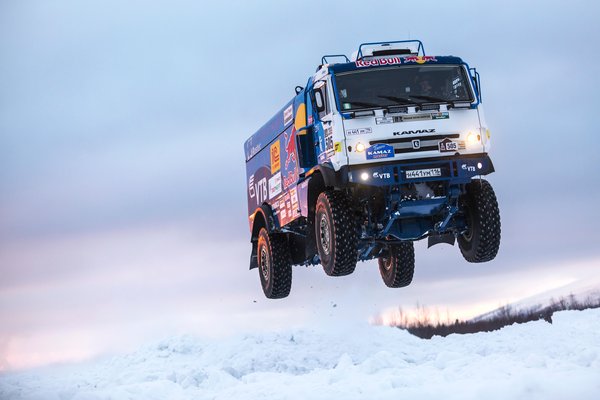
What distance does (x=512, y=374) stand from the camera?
35.7 meters

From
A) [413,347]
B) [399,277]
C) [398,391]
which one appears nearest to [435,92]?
[399,277]

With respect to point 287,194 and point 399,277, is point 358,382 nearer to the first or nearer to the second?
point 399,277

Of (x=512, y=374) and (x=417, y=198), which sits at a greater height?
(x=417, y=198)

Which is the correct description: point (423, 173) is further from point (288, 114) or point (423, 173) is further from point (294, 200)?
point (288, 114)

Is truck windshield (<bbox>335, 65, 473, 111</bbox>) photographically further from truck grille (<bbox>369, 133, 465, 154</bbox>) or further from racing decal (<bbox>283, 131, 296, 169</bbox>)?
racing decal (<bbox>283, 131, 296, 169</bbox>)

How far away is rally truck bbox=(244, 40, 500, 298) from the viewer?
635 inches

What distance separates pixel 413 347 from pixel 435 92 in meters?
49.0

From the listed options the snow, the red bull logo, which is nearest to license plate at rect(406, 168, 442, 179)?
the red bull logo

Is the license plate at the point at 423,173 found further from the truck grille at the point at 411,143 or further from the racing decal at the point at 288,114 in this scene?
the racing decal at the point at 288,114

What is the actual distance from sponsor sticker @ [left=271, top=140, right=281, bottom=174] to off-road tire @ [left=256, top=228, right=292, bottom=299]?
1.84 metres

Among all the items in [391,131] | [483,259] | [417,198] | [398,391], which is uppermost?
[391,131]

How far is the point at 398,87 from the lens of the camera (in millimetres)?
16453

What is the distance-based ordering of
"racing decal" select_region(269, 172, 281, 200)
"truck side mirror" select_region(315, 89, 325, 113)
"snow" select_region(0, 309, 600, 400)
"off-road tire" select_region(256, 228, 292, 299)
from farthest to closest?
"snow" select_region(0, 309, 600, 400)
"off-road tire" select_region(256, 228, 292, 299)
"racing decal" select_region(269, 172, 281, 200)
"truck side mirror" select_region(315, 89, 325, 113)

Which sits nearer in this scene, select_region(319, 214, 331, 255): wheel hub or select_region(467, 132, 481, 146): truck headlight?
select_region(467, 132, 481, 146): truck headlight
